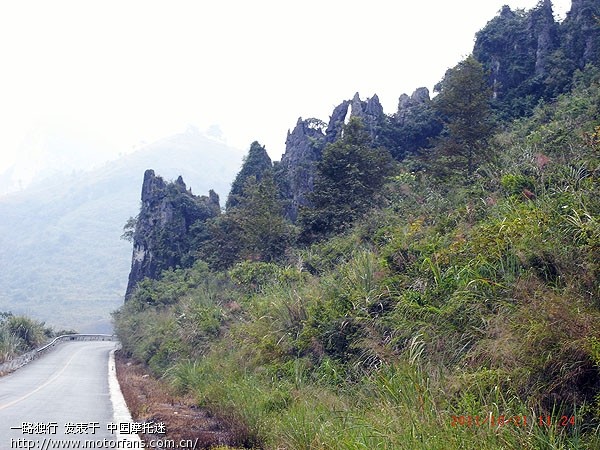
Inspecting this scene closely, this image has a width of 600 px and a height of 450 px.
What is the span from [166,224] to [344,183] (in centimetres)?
2964

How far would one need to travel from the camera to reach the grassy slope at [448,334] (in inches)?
229

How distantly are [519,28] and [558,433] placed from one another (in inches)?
1591

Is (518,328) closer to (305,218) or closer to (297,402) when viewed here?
(297,402)

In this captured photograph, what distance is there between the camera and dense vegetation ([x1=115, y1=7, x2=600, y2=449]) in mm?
5836

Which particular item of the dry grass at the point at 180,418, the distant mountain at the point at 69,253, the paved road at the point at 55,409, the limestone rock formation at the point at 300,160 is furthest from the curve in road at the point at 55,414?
the distant mountain at the point at 69,253

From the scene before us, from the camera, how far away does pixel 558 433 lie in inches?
213

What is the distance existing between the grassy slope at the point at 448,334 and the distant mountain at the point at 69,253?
9697 centimetres

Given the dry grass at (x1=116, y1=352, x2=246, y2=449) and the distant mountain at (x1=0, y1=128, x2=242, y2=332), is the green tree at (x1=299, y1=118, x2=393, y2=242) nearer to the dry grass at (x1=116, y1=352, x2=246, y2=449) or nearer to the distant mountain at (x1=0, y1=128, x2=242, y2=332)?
the dry grass at (x1=116, y1=352, x2=246, y2=449)

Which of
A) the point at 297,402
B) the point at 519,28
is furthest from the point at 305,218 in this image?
the point at 519,28

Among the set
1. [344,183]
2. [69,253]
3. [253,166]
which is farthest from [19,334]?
[69,253]

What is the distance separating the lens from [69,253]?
150m
